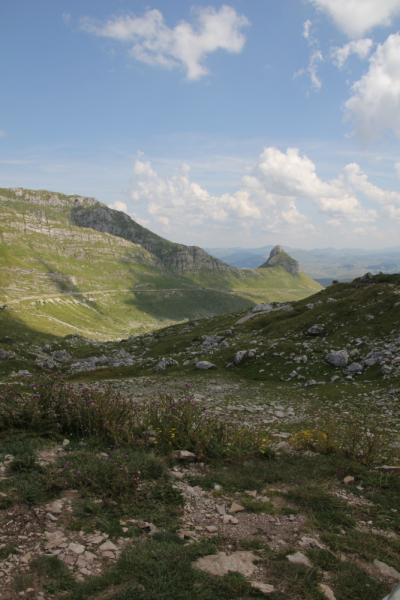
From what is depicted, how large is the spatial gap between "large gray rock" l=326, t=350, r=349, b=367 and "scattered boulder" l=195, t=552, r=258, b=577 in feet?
83.9

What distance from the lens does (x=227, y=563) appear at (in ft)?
18.4

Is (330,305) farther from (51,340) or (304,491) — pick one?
(51,340)

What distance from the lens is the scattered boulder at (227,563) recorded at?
542 centimetres

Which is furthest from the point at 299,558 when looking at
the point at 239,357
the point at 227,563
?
the point at 239,357

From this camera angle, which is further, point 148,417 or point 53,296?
point 53,296

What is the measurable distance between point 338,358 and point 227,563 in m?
26.4

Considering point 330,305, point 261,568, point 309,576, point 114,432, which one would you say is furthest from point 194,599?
point 330,305

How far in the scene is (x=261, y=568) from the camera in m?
5.59

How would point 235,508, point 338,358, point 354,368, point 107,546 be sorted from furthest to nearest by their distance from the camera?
1. point 338,358
2. point 354,368
3. point 235,508
4. point 107,546

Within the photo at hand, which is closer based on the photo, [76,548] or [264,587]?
[264,587]

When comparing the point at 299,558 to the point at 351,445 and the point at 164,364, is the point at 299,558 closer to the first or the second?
the point at 351,445

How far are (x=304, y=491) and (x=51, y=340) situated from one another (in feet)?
334

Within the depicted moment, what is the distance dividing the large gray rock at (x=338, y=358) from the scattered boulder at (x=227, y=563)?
83.9 ft

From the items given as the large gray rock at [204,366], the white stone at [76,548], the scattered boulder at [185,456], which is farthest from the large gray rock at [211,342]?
the white stone at [76,548]
